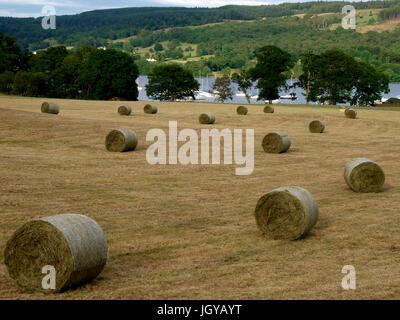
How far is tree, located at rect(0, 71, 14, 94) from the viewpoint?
332 ft

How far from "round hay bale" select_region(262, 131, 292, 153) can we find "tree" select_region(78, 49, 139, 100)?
71238 millimetres

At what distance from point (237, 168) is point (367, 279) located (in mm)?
15207

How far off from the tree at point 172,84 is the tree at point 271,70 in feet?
57.5

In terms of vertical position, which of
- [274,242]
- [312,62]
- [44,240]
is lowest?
[274,242]

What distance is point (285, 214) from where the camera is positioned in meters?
14.2

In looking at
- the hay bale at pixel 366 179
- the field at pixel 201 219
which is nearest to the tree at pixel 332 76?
the field at pixel 201 219

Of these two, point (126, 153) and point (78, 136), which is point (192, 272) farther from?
point (78, 136)

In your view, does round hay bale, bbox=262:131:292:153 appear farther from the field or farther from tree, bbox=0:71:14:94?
tree, bbox=0:71:14:94

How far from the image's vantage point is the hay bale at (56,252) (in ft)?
32.6

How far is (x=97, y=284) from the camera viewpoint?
10.5 m

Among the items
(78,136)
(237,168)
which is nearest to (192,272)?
(237,168)
